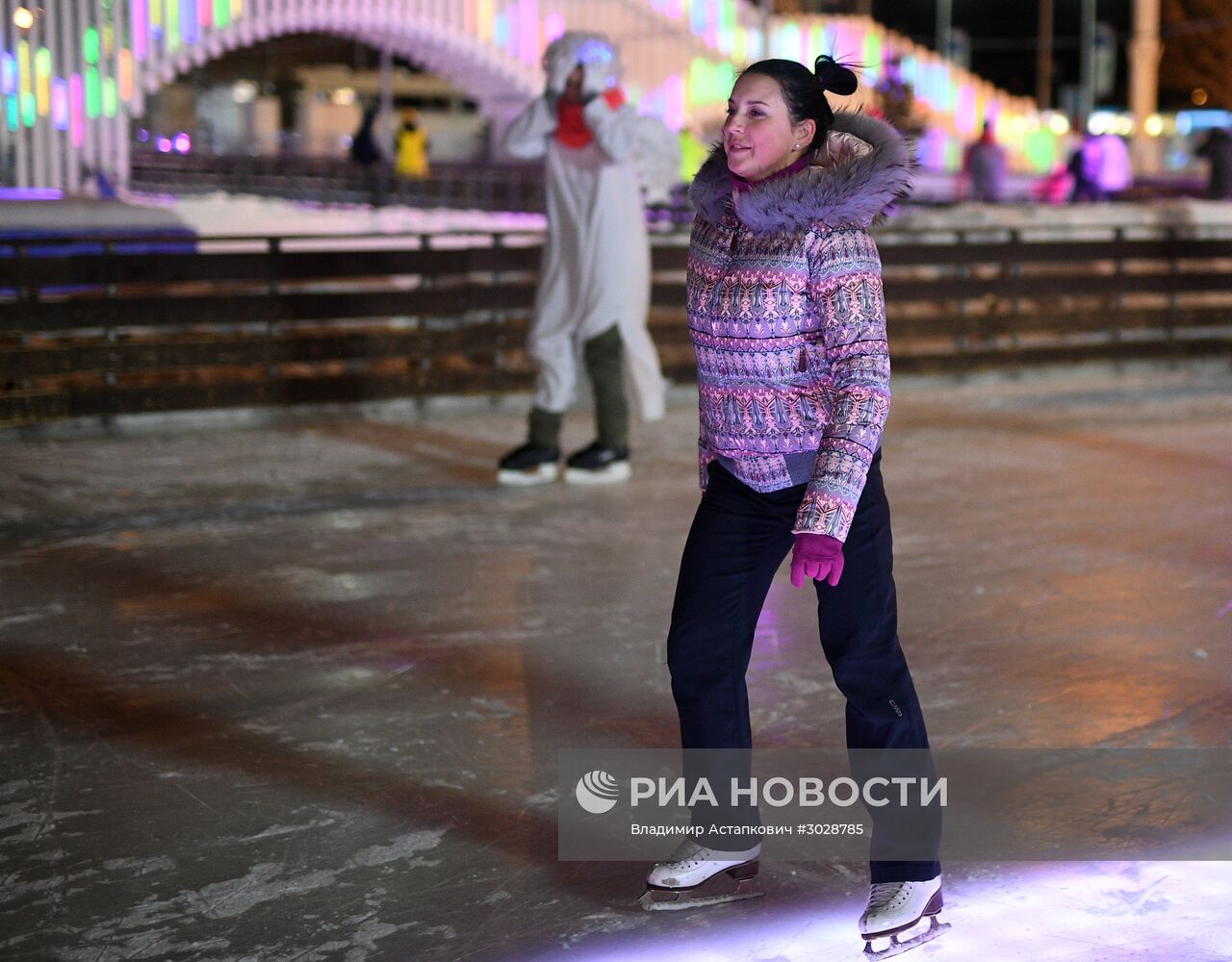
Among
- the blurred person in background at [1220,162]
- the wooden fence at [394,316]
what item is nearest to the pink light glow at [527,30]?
the blurred person in background at [1220,162]

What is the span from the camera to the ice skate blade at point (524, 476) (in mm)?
7871

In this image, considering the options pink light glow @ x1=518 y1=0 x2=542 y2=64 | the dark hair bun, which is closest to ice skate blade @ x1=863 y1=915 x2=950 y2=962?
the dark hair bun

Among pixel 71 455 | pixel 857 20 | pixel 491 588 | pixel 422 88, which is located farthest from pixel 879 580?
pixel 422 88

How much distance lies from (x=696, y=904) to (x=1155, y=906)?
35.2 inches

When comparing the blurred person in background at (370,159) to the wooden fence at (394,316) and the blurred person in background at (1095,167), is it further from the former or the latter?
the wooden fence at (394,316)

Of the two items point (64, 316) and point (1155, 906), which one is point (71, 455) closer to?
point (64, 316)

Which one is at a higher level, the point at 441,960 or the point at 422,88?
the point at 422,88

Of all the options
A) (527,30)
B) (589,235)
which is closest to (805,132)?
(589,235)

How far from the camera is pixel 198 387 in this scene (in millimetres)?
9594

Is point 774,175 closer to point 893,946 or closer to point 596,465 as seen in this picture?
point 893,946

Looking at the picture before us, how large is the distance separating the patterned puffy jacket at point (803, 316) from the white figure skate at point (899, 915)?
2.30ft

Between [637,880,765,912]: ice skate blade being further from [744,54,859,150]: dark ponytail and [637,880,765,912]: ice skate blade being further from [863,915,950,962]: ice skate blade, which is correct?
[744,54,859,150]: dark ponytail

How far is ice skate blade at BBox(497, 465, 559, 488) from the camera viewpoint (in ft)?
25.8

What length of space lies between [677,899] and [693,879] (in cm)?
5
